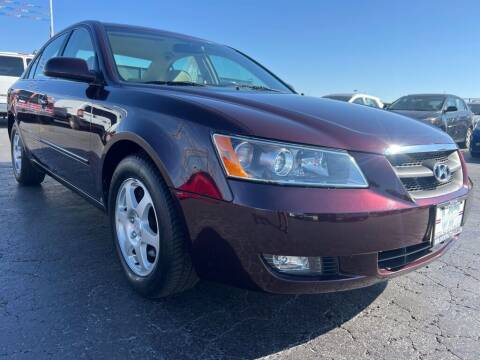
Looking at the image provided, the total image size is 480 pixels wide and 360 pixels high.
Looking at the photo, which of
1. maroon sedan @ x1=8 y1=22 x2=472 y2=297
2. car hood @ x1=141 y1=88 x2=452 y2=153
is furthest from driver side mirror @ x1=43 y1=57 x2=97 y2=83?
car hood @ x1=141 y1=88 x2=452 y2=153

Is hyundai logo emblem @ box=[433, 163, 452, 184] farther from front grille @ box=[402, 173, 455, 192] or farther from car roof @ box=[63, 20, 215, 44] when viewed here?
car roof @ box=[63, 20, 215, 44]

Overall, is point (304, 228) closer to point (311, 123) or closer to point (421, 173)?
point (311, 123)

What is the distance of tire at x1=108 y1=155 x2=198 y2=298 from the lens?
6.26 ft

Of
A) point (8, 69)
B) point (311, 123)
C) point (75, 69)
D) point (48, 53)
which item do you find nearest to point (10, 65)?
point (8, 69)

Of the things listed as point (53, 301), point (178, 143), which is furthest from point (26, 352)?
point (178, 143)

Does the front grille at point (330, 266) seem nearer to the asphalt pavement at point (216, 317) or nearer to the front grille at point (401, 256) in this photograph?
the front grille at point (401, 256)

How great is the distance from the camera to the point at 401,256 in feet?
6.19

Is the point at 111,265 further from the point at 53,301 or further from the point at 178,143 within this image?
the point at 178,143

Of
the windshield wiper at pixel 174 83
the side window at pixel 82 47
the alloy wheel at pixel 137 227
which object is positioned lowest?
the alloy wheel at pixel 137 227

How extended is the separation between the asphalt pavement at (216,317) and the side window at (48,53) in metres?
1.91

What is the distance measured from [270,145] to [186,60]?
171 centimetres

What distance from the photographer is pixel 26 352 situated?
1779 mm

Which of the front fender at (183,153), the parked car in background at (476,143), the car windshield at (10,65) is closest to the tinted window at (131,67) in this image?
the front fender at (183,153)

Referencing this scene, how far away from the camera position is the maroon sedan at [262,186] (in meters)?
1.65
